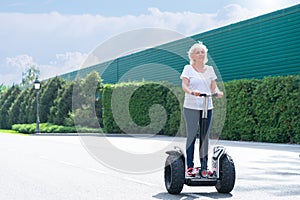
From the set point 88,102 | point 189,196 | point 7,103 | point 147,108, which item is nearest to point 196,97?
point 189,196

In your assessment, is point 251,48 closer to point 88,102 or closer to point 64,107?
point 88,102

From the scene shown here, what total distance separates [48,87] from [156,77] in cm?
1187

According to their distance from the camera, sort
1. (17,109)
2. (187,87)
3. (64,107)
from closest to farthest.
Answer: (187,87), (64,107), (17,109)

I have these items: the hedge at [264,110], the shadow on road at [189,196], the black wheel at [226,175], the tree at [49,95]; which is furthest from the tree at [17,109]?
the black wheel at [226,175]

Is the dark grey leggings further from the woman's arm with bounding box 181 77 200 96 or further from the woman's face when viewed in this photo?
the woman's face

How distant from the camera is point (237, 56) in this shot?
2498 centimetres

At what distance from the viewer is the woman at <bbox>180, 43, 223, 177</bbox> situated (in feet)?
21.6

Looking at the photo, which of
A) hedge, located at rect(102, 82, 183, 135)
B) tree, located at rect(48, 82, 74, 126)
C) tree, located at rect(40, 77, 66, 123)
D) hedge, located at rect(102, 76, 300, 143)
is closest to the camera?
hedge, located at rect(102, 76, 300, 143)

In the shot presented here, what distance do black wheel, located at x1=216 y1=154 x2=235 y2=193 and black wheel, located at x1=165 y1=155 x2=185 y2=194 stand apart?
0.50 m

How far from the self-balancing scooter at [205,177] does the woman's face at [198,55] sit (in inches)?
20.2

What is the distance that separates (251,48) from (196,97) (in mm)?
17941

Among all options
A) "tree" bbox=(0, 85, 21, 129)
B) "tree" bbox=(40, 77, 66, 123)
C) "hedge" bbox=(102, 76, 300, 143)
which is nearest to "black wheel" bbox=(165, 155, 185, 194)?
"hedge" bbox=(102, 76, 300, 143)

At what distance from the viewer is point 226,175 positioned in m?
6.55

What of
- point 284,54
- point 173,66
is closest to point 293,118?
point 284,54
